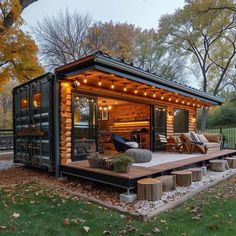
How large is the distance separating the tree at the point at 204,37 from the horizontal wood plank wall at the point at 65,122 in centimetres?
1362

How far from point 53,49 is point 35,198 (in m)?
14.9

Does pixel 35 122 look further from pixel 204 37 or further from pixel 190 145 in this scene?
pixel 204 37

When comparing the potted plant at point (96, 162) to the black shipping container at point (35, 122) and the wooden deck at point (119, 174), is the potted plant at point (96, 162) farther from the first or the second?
the black shipping container at point (35, 122)

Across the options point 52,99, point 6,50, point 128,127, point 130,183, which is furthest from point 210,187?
point 6,50

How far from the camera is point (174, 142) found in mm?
9938

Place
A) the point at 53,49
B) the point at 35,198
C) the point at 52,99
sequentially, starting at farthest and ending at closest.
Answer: the point at 53,49
the point at 52,99
the point at 35,198

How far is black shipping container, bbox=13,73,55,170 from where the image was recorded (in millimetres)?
6641

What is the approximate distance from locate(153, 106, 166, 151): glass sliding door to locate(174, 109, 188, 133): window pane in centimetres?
118

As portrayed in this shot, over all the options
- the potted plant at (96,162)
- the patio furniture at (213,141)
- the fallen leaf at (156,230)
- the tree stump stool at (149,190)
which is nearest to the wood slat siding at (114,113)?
the potted plant at (96,162)

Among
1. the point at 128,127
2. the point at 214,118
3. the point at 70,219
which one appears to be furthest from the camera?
the point at 214,118

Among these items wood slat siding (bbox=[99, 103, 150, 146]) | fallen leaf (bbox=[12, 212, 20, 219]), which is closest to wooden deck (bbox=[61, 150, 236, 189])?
fallen leaf (bbox=[12, 212, 20, 219])

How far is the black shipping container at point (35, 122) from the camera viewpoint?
261 inches

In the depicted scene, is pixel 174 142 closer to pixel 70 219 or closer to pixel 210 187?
pixel 210 187

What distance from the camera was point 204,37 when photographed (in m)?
19.0
